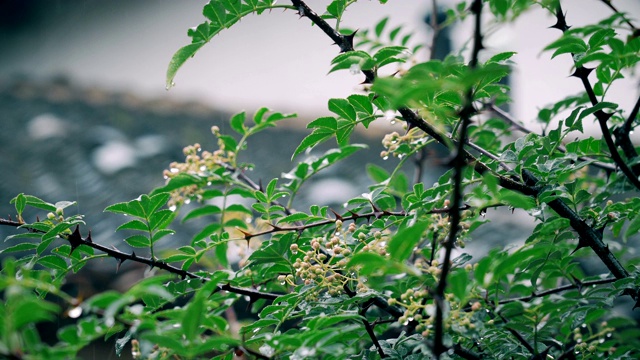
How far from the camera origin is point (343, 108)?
1.22 metres

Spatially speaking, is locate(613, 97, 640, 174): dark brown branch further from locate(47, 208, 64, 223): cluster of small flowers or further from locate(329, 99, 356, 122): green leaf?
locate(47, 208, 64, 223): cluster of small flowers

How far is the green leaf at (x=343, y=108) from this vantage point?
1.21m

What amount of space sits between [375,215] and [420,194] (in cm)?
11

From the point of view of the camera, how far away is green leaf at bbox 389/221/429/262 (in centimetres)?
77

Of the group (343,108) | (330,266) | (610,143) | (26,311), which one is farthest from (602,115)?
(26,311)

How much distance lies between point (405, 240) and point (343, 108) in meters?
0.50

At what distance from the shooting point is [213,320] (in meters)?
0.93

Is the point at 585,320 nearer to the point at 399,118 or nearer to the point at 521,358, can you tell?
the point at 521,358

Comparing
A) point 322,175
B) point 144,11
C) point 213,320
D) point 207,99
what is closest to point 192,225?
point 322,175

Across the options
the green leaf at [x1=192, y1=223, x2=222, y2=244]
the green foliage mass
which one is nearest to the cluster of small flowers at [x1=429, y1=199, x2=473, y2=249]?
the green foliage mass

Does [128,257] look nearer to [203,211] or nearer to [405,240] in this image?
[203,211]

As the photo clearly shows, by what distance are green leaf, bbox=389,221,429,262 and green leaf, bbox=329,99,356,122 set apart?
45 centimetres

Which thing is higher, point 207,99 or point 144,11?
point 144,11

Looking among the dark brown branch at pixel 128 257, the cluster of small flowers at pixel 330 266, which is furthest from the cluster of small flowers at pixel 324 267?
the dark brown branch at pixel 128 257
